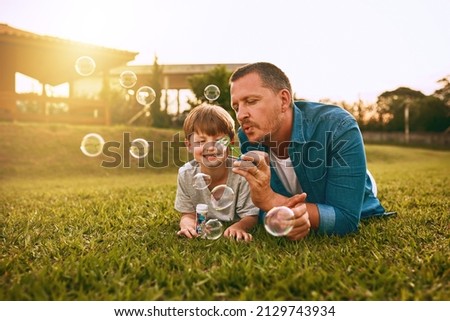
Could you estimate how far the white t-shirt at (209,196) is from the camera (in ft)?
9.82

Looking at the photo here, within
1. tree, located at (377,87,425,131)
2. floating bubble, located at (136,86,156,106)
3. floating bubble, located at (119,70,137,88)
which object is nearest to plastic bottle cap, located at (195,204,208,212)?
floating bubble, located at (136,86,156,106)

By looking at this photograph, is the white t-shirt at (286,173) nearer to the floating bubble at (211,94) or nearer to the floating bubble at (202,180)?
the floating bubble at (202,180)

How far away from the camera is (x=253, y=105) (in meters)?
2.49

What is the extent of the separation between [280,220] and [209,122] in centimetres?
92

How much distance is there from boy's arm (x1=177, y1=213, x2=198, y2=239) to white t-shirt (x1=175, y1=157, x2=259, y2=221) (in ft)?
0.24

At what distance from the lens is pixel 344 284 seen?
1775mm

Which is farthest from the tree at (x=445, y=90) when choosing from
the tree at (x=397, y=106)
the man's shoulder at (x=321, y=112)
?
the man's shoulder at (x=321, y=112)

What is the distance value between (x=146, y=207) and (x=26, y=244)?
4.75 feet

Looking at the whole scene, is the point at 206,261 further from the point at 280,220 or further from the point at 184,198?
the point at 184,198

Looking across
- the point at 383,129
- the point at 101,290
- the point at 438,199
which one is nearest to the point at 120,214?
the point at 101,290

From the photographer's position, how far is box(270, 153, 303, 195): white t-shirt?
2.85 m

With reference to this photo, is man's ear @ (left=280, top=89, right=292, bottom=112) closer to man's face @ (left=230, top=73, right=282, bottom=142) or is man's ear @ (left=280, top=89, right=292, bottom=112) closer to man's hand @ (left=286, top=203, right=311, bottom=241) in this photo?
man's face @ (left=230, top=73, right=282, bottom=142)

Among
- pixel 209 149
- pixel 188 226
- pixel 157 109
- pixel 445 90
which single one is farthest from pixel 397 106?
pixel 188 226
